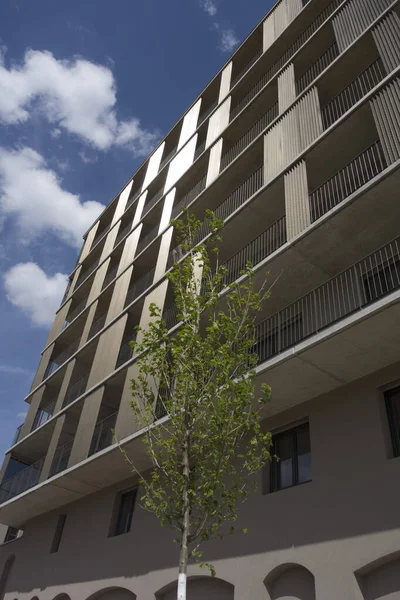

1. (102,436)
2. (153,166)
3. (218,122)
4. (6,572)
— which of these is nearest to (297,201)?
(102,436)

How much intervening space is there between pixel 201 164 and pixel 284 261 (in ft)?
37.9

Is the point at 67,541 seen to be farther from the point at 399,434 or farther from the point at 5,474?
the point at 399,434

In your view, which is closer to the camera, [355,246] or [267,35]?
[355,246]

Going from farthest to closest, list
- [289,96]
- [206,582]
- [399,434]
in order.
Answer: [289,96]
[206,582]
[399,434]

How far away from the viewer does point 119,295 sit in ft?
77.0

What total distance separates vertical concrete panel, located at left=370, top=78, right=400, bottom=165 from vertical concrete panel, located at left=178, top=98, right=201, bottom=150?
14702mm

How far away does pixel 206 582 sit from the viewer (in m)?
12.4

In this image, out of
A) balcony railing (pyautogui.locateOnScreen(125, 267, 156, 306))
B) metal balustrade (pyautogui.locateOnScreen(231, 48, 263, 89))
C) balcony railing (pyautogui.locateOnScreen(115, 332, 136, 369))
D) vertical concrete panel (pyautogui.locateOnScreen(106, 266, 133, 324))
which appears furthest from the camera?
metal balustrade (pyautogui.locateOnScreen(231, 48, 263, 89))

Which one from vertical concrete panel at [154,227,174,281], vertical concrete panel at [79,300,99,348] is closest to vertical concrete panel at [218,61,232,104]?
vertical concrete panel at [154,227,174,281]

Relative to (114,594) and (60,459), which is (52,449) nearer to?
(60,459)

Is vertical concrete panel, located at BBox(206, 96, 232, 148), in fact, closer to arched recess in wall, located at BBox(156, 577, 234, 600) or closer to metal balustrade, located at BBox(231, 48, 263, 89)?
metal balustrade, located at BBox(231, 48, 263, 89)

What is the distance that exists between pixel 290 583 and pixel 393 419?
4.15m

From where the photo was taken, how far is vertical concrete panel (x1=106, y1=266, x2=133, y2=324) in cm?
2269

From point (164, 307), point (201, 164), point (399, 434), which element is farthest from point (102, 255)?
point (399, 434)
